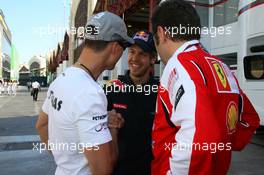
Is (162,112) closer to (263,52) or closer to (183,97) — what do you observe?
(183,97)

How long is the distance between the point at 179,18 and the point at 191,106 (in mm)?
482

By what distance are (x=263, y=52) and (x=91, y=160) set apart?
5855 mm

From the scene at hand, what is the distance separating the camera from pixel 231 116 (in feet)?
6.05

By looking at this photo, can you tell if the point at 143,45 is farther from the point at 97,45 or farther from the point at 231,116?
the point at 231,116

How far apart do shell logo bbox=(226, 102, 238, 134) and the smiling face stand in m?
1.24

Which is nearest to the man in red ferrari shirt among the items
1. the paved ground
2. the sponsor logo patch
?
the sponsor logo patch

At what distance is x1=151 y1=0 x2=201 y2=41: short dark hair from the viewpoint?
6.33 feet

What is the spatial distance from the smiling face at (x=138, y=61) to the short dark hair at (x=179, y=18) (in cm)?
105

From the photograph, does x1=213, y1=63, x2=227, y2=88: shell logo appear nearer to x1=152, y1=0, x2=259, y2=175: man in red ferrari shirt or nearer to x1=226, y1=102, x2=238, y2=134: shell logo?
x1=152, y1=0, x2=259, y2=175: man in red ferrari shirt

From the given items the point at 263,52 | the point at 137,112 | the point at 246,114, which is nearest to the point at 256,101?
the point at 263,52

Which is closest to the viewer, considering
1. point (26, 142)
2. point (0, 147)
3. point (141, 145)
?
point (141, 145)

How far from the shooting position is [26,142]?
33.0 feet
